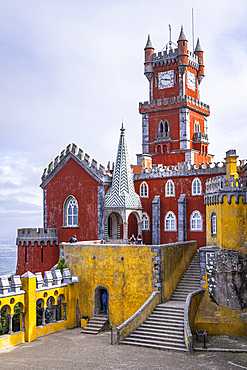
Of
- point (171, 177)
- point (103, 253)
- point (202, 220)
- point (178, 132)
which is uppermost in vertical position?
point (178, 132)

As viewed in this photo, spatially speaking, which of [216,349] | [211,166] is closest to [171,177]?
[211,166]

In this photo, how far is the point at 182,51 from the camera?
156 ft

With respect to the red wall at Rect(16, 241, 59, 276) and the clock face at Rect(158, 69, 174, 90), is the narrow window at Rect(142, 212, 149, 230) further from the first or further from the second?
the clock face at Rect(158, 69, 174, 90)

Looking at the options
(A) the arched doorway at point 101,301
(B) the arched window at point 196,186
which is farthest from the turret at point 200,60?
(A) the arched doorway at point 101,301

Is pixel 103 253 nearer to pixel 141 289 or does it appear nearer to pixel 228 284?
pixel 141 289

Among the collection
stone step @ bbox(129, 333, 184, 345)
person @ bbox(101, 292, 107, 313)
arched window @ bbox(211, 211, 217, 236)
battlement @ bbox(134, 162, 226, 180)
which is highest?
battlement @ bbox(134, 162, 226, 180)

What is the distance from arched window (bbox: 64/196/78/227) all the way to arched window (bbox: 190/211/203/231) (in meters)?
10.2

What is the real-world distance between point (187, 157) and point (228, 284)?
21.8 metres

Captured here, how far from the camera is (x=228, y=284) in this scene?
26031mm

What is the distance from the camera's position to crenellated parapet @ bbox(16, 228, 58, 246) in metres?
38.6

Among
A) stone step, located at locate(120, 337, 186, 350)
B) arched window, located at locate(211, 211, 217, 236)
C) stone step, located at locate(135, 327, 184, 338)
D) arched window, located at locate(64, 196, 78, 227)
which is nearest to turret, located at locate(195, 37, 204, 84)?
arched window, located at locate(64, 196, 78, 227)

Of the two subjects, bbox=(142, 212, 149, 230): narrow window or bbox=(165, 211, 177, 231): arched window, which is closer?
bbox=(165, 211, 177, 231): arched window

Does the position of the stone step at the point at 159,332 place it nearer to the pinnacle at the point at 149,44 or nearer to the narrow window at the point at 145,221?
the narrow window at the point at 145,221

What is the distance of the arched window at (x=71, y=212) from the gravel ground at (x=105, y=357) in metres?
15.4
